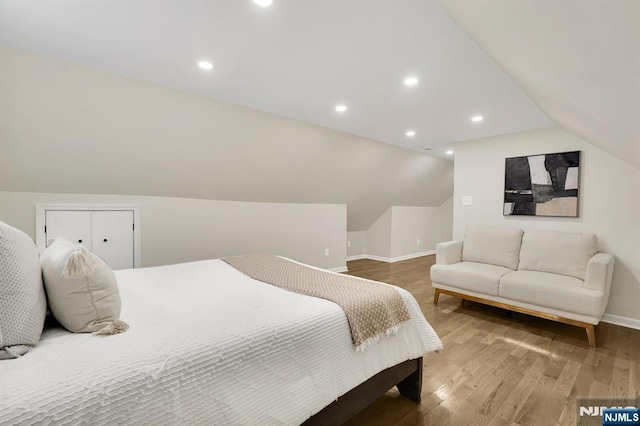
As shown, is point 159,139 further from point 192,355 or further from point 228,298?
point 192,355

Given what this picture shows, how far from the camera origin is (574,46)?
A: 3.41ft

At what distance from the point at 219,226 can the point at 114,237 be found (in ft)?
3.89

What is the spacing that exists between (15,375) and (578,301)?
3.59 metres

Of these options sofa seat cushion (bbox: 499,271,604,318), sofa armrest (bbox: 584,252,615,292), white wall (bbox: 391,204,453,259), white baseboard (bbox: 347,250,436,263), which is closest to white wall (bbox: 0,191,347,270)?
white baseboard (bbox: 347,250,436,263)

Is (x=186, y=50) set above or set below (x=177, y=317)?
above

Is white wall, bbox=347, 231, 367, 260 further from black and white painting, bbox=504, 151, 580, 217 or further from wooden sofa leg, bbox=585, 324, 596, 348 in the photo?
wooden sofa leg, bbox=585, 324, 596, 348

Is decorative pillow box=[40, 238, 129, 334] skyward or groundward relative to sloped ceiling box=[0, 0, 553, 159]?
groundward

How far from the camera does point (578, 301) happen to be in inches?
97.4

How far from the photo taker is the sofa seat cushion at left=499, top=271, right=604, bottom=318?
243 cm

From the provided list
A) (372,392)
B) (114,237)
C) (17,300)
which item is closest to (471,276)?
(372,392)

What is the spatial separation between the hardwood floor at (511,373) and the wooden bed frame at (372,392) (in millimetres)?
103

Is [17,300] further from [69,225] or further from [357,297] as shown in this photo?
[69,225]

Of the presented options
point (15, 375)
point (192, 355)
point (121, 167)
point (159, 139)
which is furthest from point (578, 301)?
point (121, 167)

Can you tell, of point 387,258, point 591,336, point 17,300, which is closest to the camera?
point 17,300
